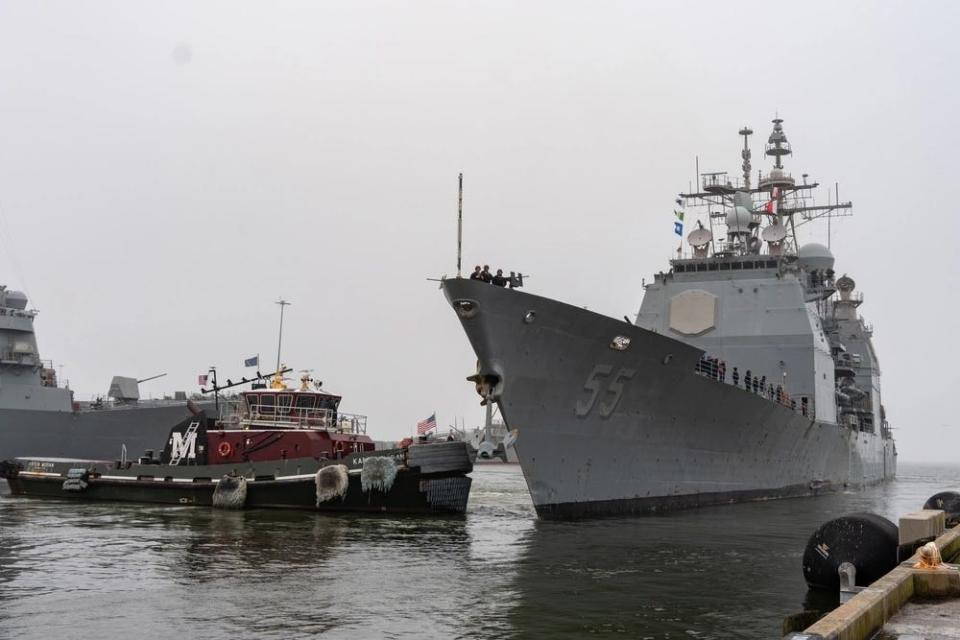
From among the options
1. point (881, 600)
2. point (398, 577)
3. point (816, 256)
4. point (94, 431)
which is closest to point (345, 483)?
point (398, 577)

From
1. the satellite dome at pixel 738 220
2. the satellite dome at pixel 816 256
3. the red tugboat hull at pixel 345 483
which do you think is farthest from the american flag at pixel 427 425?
the satellite dome at pixel 816 256

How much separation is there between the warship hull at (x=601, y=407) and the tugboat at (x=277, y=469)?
11.8 feet

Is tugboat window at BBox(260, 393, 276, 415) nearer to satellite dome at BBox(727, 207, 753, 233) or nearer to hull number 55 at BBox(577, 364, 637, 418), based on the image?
hull number 55 at BBox(577, 364, 637, 418)

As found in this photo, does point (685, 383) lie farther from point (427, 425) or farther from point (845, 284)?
point (845, 284)

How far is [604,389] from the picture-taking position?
728 inches

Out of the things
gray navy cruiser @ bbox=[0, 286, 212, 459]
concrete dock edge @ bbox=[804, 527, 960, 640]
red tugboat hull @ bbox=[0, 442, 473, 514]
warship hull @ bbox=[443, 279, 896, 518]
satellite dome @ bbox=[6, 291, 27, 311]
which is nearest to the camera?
concrete dock edge @ bbox=[804, 527, 960, 640]

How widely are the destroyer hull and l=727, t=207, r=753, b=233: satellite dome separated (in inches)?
964

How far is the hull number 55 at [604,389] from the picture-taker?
18.2 metres

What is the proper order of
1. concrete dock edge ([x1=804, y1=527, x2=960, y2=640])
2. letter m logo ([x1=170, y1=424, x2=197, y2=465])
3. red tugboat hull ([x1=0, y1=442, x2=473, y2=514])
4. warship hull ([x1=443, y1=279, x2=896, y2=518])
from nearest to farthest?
concrete dock edge ([x1=804, y1=527, x2=960, y2=640]), warship hull ([x1=443, y1=279, x2=896, y2=518]), red tugboat hull ([x1=0, y1=442, x2=473, y2=514]), letter m logo ([x1=170, y1=424, x2=197, y2=465])

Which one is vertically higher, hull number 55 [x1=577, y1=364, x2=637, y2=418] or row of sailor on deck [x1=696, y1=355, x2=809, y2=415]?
row of sailor on deck [x1=696, y1=355, x2=809, y2=415]

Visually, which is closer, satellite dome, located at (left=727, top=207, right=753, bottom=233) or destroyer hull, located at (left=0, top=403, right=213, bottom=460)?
satellite dome, located at (left=727, top=207, right=753, bottom=233)

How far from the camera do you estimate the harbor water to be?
29.7ft

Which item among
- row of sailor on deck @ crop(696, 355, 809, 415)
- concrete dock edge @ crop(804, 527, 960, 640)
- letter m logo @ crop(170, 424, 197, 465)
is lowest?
concrete dock edge @ crop(804, 527, 960, 640)

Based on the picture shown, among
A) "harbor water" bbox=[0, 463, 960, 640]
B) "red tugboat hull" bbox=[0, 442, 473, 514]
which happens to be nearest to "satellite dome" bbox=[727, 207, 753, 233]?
"harbor water" bbox=[0, 463, 960, 640]
